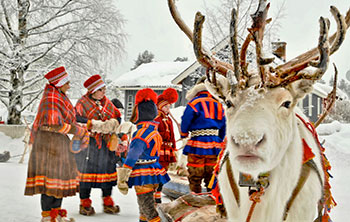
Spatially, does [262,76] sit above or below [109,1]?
below

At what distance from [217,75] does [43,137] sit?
2.57 m

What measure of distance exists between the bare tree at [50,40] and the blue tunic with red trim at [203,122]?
10831 millimetres

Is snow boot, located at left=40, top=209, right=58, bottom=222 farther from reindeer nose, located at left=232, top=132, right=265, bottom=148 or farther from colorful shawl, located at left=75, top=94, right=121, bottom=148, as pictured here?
reindeer nose, located at left=232, top=132, right=265, bottom=148

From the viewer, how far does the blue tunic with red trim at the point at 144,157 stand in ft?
12.5

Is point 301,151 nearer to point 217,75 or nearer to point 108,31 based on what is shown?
point 217,75

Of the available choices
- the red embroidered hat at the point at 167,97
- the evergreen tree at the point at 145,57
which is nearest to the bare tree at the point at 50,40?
the red embroidered hat at the point at 167,97

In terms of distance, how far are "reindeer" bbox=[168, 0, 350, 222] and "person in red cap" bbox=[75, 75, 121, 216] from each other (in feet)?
10.5

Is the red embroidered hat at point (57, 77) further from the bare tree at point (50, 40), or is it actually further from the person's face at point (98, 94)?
the bare tree at point (50, 40)

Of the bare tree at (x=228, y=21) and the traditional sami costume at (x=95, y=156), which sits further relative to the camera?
the bare tree at (x=228, y=21)

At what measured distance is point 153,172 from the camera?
3967 millimetres

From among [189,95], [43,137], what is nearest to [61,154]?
[43,137]

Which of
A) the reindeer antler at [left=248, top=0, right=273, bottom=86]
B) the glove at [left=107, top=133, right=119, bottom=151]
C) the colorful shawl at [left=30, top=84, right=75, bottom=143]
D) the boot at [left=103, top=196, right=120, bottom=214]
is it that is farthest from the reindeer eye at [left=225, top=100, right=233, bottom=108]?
the boot at [left=103, top=196, right=120, bottom=214]

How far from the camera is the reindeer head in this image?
1680 millimetres

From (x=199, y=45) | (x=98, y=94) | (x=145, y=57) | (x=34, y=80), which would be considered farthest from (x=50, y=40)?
(x=145, y=57)
